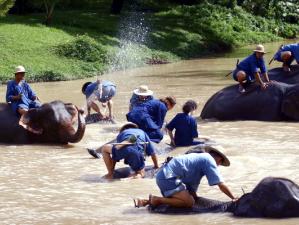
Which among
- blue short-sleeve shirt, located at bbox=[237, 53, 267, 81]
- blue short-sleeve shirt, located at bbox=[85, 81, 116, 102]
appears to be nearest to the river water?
blue short-sleeve shirt, located at bbox=[85, 81, 116, 102]

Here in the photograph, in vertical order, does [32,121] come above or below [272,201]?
below

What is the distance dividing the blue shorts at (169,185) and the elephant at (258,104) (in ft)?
22.9

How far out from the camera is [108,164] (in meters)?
10.8

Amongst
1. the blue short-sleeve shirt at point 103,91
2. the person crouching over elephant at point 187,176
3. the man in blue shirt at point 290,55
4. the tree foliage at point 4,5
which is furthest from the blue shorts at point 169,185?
the tree foliage at point 4,5

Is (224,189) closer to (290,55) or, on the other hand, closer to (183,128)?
(183,128)

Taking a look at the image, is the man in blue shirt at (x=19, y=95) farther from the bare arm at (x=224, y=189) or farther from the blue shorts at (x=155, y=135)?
the bare arm at (x=224, y=189)

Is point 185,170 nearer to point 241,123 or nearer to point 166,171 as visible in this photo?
point 166,171

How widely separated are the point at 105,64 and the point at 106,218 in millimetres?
19206

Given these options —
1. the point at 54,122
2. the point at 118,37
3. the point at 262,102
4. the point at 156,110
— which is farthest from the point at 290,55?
the point at 118,37

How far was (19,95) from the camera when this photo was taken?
1400 cm

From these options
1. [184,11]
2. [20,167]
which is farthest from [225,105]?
[184,11]

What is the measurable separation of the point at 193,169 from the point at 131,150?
1.82 meters

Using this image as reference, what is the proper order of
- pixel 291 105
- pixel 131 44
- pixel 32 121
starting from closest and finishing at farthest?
pixel 32 121, pixel 291 105, pixel 131 44

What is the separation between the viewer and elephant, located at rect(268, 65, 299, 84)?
16.4 metres
